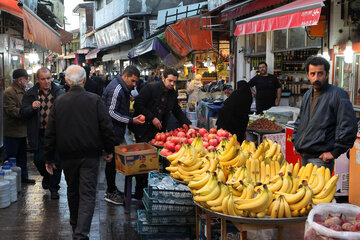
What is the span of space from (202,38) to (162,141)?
9456 millimetres

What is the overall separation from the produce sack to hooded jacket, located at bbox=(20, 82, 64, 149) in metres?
5.31

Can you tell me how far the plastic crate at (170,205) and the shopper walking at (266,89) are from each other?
23.8 feet

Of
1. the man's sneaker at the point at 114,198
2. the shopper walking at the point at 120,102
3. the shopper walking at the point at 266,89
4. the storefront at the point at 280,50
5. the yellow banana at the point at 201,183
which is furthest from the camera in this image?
the shopper walking at the point at 266,89

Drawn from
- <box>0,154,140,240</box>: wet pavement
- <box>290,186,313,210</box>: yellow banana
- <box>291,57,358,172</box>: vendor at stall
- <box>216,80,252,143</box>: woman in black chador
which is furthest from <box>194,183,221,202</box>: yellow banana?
<box>216,80,252,143</box>: woman in black chador

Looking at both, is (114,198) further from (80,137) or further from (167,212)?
(80,137)

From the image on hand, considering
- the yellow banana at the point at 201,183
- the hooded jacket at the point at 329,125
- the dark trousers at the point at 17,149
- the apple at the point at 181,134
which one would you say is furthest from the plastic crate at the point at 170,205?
the dark trousers at the point at 17,149

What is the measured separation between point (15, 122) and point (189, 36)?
8724 mm

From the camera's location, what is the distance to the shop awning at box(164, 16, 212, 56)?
51.4ft

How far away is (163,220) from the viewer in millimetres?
5355

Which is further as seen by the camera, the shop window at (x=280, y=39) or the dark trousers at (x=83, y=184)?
the shop window at (x=280, y=39)

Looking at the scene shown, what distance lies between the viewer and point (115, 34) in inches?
1341

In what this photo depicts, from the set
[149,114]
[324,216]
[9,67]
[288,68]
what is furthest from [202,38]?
[324,216]

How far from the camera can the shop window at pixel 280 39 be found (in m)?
12.6

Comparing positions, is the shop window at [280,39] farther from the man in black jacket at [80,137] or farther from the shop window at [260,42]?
the man in black jacket at [80,137]
